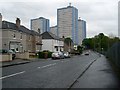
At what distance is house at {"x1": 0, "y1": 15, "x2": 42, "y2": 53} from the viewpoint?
6222 cm

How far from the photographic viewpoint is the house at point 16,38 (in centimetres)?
6222

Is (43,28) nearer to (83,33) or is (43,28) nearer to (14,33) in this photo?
(83,33)

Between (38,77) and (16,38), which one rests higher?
(16,38)

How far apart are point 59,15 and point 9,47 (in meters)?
81.2

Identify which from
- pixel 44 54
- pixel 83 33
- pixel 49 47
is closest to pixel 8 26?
pixel 44 54

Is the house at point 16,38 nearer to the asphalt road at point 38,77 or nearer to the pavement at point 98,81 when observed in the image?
the asphalt road at point 38,77

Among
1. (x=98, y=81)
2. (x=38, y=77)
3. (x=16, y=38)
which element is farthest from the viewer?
(x=16, y=38)

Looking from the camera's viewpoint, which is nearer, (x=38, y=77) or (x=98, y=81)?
(x=98, y=81)

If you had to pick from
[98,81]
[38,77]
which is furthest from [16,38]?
[98,81]

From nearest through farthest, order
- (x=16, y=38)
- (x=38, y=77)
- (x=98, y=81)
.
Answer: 1. (x=98, y=81)
2. (x=38, y=77)
3. (x=16, y=38)

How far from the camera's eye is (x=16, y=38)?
6550 centimetres

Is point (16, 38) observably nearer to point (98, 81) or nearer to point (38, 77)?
point (38, 77)

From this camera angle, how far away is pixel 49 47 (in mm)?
99750

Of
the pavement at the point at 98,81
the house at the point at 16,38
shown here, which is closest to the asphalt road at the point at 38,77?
the pavement at the point at 98,81
